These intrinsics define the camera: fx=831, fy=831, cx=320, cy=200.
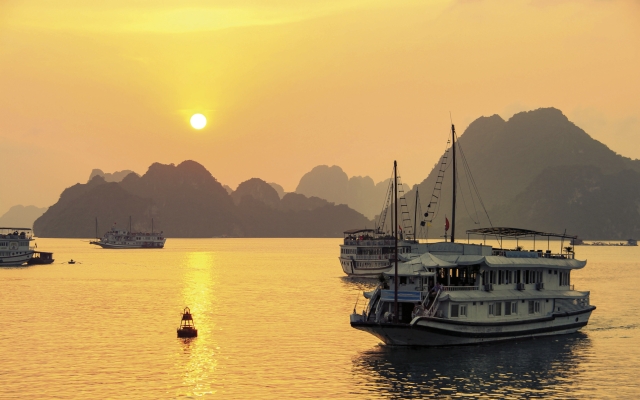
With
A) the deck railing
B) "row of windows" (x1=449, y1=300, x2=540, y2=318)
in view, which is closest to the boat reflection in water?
"row of windows" (x1=449, y1=300, x2=540, y2=318)

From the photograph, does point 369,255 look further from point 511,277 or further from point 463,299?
point 463,299

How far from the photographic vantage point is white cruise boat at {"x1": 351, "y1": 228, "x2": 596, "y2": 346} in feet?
217

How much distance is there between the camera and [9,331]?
83.4 m

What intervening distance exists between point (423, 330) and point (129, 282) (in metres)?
104

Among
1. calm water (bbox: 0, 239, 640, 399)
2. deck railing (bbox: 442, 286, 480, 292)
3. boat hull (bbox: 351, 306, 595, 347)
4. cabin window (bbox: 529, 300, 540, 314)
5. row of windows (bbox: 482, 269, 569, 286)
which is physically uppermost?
row of windows (bbox: 482, 269, 569, 286)

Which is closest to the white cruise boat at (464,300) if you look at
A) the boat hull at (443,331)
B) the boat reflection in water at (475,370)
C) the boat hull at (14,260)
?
the boat hull at (443,331)

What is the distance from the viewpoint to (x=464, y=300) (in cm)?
6688

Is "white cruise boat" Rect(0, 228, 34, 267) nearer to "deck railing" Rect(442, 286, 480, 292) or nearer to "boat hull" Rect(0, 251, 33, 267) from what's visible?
"boat hull" Rect(0, 251, 33, 267)

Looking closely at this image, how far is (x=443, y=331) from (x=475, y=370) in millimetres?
5689

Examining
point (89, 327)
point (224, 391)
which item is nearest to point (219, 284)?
point (89, 327)

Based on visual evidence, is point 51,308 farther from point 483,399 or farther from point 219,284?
point 483,399

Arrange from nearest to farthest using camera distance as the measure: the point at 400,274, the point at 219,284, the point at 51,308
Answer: the point at 400,274, the point at 51,308, the point at 219,284

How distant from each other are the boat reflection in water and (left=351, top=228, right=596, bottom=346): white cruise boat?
1.42 meters

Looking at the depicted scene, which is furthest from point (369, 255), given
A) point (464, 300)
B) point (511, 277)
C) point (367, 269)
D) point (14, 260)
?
point (464, 300)
